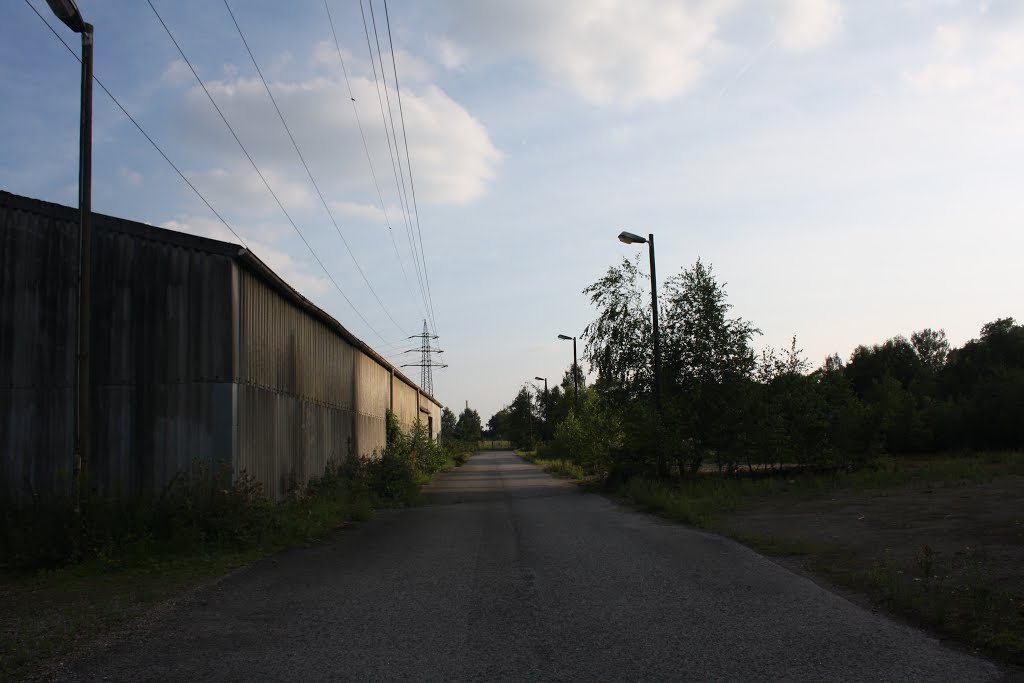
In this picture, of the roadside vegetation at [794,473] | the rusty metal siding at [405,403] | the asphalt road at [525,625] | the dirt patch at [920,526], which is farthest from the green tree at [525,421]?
the asphalt road at [525,625]

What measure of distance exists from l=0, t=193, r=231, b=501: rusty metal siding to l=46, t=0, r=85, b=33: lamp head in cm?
324

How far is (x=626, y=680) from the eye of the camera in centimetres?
500

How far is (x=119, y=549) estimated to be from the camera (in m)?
10.4

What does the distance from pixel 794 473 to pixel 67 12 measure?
2056 centimetres

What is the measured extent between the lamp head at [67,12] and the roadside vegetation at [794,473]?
11.6 metres

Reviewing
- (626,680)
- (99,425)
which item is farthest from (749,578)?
(99,425)

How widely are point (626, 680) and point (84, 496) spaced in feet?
28.3

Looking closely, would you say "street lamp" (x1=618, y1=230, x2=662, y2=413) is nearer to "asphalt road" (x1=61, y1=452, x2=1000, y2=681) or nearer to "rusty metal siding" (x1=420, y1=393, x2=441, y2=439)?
"asphalt road" (x1=61, y1=452, x2=1000, y2=681)

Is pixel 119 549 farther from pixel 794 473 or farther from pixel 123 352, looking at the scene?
pixel 794 473

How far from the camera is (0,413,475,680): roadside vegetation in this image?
6.88 metres

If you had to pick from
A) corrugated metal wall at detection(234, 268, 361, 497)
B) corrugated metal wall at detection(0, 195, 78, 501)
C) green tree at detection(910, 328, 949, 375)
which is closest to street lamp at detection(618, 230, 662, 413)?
corrugated metal wall at detection(234, 268, 361, 497)

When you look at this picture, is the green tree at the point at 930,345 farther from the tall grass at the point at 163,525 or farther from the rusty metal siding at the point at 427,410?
the tall grass at the point at 163,525

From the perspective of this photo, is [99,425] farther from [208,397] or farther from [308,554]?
[308,554]

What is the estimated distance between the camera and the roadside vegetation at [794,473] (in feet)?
25.1
